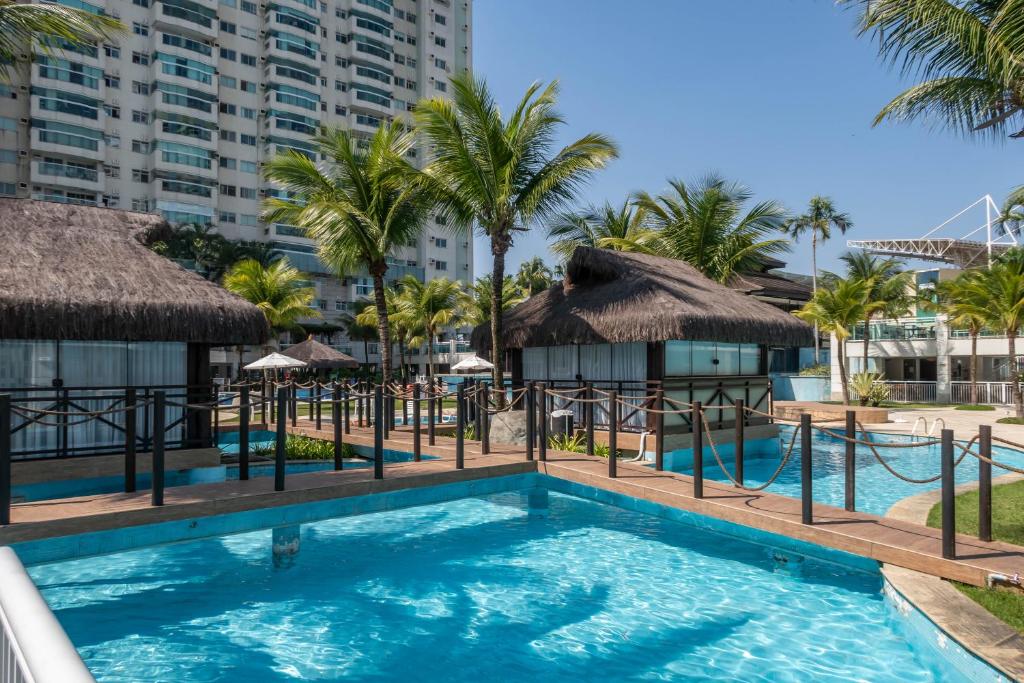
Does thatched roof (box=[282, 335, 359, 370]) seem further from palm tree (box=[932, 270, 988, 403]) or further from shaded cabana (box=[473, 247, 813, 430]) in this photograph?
palm tree (box=[932, 270, 988, 403])

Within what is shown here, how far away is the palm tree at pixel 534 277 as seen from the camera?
2276 inches

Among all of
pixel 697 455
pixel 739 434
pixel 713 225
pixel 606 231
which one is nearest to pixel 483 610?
pixel 697 455

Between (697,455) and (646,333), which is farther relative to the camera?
(646,333)

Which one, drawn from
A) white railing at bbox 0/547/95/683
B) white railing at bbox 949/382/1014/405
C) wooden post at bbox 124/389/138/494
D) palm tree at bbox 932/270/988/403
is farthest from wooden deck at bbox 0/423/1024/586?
white railing at bbox 949/382/1014/405

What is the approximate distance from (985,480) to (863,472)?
314 inches

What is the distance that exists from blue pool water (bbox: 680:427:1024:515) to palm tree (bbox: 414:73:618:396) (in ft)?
19.6

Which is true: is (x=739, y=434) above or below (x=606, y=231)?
below

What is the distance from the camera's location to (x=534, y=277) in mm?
58625

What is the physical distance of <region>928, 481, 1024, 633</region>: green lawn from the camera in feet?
16.7

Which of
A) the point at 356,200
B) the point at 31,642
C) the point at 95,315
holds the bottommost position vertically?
the point at 31,642

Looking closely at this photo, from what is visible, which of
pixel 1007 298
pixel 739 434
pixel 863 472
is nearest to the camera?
pixel 739 434

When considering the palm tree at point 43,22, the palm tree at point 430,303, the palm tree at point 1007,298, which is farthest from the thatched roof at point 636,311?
the palm tree at point 430,303

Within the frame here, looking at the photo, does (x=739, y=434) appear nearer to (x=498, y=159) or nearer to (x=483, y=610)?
(x=483, y=610)

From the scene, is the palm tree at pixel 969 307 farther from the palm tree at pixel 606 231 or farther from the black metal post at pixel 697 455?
the black metal post at pixel 697 455
